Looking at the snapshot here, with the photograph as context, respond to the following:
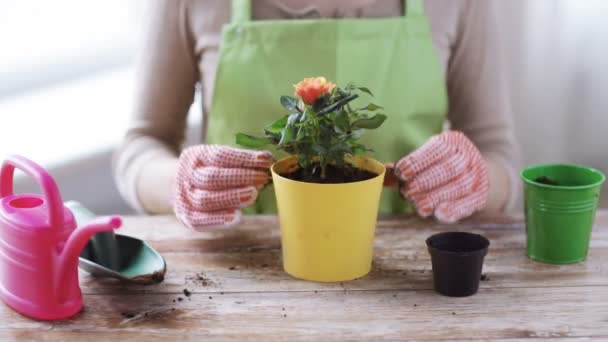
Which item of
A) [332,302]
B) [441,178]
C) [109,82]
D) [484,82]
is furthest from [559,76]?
[332,302]

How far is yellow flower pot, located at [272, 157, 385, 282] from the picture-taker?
0.90 meters

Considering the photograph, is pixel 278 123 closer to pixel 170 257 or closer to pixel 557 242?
pixel 170 257

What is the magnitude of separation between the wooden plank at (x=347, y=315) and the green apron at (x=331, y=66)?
1.41ft

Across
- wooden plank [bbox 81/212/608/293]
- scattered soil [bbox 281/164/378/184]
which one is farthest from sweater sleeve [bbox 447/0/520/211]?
scattered soil [bbox 281/164/378/184]

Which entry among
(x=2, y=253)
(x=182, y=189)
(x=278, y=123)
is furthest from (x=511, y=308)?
(x=2, y=253)

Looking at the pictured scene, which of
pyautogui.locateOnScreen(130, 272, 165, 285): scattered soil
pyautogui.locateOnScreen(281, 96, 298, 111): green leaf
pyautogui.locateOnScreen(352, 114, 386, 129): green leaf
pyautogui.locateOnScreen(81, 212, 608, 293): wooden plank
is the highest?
pyautogui.locateOnScreen(281, 96, 298, 111): green leaf

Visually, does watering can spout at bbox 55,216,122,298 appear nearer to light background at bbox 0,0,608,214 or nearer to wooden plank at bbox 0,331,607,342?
wooden plank at bbox 0,331,607,342

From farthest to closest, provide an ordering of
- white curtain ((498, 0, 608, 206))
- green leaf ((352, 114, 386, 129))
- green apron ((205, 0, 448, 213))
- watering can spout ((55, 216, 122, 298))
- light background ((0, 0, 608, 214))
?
white curtain ((498, 0, 608, 206)) < light background ((0, 0, 608, 214)) < green apron ((205, 0, 448, 213)) < green leaf ((352, 114, 386, 129)) < watering can spout ((55, 216, 122, 298))

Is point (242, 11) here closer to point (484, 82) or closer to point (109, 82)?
point (484, 82)

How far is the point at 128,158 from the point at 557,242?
747mm

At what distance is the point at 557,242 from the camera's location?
0.97 m

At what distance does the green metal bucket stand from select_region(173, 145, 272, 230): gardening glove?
1.16 ft

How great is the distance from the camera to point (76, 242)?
31.8 inches

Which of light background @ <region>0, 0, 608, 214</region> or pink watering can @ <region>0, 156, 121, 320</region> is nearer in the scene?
pink watering can @ <region>0, 156, 121, 320</region>
